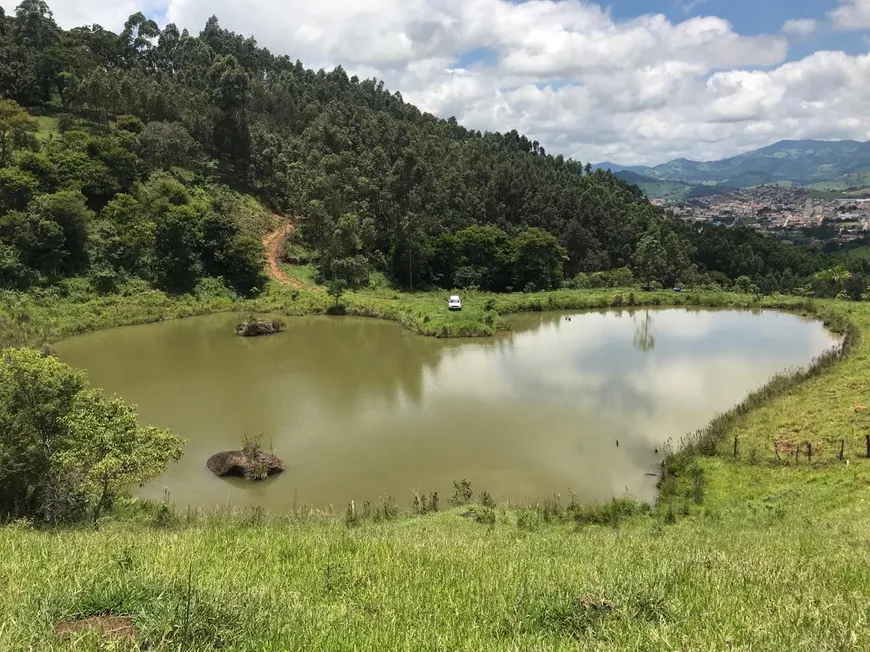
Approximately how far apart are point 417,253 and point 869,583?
1781 inches

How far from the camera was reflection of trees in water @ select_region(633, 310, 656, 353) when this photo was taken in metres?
31.3

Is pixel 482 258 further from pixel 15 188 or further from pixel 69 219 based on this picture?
pixel 15 188

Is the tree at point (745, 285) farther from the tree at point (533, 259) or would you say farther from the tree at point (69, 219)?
the tree at point (69, 219)

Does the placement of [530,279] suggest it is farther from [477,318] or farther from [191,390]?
[191,390]

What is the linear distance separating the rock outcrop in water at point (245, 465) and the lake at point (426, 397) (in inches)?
10.9

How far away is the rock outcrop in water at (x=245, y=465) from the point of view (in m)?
16.0

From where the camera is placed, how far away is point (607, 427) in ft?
63.6

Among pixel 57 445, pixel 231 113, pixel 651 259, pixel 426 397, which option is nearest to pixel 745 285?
pixel 651 259

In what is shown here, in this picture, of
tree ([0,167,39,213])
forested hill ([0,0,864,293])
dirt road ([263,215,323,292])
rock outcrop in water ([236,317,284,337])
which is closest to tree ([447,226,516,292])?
forested hill ([0,0,864,293])

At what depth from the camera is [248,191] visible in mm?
56719

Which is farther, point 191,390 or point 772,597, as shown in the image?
point 191,390

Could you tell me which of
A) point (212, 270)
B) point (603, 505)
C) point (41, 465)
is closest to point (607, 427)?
point (603, 505)

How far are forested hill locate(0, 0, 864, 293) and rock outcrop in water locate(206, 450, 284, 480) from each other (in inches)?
986

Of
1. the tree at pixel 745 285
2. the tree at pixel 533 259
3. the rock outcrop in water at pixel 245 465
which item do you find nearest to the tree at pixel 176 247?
the rock outcrop in water at pixel 245 465
